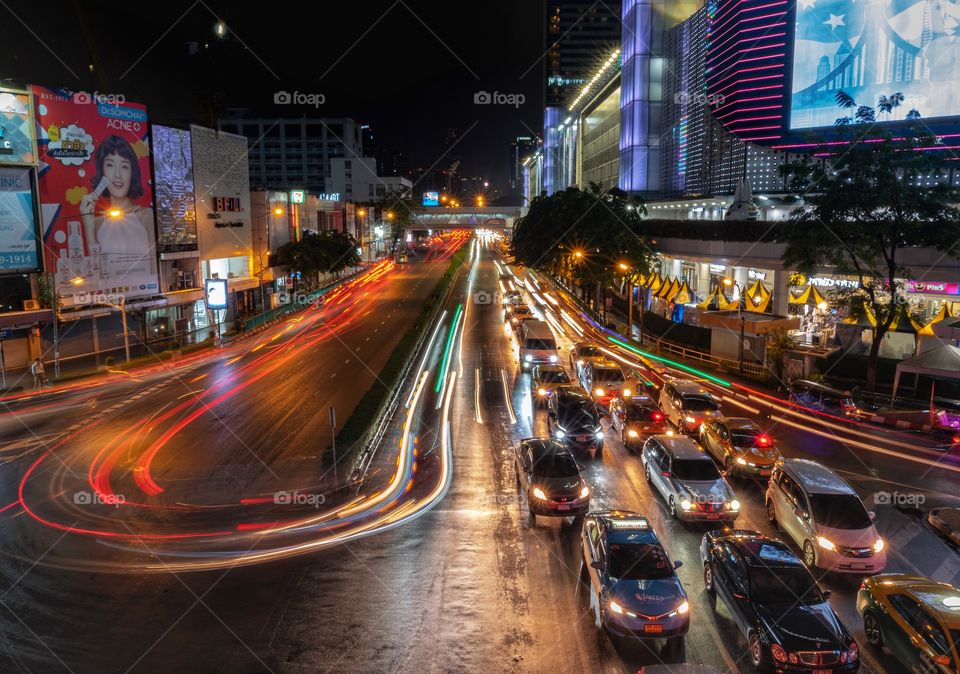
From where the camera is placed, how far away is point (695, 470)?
17.5m

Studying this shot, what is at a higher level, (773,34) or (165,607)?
(773,34)

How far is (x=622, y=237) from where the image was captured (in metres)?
50.9

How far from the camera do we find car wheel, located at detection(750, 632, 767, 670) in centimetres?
1084

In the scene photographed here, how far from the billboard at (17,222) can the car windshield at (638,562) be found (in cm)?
3533

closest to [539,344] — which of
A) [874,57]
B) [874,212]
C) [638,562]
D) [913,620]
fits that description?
[874,212]

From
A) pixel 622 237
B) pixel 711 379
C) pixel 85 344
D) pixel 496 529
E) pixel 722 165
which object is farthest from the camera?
pixel 722 165

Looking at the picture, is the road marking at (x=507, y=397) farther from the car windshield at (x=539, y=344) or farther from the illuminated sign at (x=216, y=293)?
the illuminated sign at (x=216, y=293)

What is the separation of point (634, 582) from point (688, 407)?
44.6 ft

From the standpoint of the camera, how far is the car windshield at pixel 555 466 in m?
17.6

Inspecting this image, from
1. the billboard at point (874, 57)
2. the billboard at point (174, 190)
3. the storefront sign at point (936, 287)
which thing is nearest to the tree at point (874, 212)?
the storefront sign at point (936, 287)

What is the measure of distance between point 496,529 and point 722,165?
180 feet

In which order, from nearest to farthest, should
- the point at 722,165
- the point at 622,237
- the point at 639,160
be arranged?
1. the point at 622,237
2. the point at 722,165
3. the point at 639,160

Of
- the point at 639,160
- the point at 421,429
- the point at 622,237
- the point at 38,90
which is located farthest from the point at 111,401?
the point at 639,160

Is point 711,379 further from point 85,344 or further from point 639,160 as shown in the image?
point 639,160
